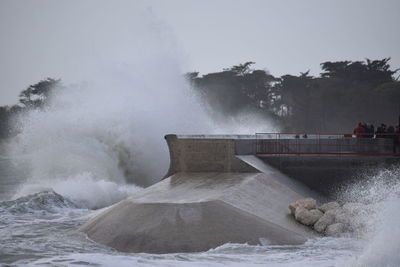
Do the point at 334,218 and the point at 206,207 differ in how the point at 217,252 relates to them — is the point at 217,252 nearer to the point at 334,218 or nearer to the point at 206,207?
the point at 206,207

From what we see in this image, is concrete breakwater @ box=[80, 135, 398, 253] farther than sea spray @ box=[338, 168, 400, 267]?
Yes

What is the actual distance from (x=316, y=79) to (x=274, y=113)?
7344 millimetres

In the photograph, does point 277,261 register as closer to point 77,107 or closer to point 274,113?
point 77,107

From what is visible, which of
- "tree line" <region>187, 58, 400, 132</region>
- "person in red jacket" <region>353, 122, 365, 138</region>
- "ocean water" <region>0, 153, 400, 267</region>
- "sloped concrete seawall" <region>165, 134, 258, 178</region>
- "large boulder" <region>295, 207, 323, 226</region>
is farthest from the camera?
"tree line" <region>187, 58, 400, 132</region>

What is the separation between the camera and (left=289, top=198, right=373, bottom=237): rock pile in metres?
13.2

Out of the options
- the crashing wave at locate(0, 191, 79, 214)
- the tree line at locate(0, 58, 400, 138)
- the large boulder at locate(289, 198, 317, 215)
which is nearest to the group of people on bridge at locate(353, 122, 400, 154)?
the large boulder at locate(289, 198, 317, 215)

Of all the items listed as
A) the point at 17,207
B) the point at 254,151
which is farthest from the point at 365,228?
the point at 17,207

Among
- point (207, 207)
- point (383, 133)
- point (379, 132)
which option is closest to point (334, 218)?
point (207, 207)

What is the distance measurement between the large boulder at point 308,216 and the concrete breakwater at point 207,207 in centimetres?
14

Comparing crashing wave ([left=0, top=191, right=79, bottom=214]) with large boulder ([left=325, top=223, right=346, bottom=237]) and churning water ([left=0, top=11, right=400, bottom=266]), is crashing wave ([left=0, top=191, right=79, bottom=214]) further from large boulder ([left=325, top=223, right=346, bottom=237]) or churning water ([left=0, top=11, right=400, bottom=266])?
large boulder ([left=325, top=223, right=346, bottom=237])

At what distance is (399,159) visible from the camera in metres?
17.3

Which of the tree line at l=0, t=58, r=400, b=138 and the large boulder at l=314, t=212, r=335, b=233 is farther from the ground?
the tree line at l=0, t=58, r=400, b=138

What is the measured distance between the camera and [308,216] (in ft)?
45.0

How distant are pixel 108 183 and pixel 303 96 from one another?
5199 cm
